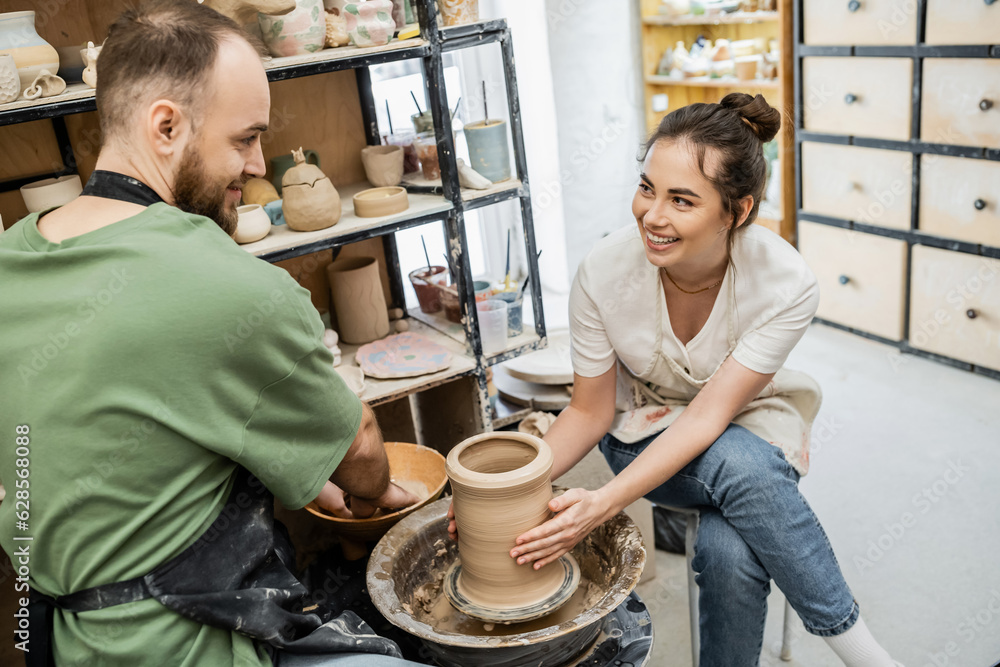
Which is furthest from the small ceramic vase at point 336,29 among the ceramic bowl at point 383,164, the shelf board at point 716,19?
the shelf board at point 716,19

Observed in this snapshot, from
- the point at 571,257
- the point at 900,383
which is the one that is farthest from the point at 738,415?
the point at 571,257

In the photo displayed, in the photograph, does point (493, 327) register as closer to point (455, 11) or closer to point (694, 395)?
point (694, 395)

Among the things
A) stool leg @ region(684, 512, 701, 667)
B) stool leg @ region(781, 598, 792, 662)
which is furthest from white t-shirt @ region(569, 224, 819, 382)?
stool leg @ region(781, 598, 792, 662)

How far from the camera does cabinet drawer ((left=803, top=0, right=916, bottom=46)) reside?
2.92 meters

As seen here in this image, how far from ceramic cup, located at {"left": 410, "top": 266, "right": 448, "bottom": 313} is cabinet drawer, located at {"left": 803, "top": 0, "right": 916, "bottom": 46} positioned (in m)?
1.91

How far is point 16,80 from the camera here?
147cm

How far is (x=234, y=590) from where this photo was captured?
1081 mm

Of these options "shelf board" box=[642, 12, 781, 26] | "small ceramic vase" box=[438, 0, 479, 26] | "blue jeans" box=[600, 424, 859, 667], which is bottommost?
"blue jeans" box=[600, 424, 859, 667]

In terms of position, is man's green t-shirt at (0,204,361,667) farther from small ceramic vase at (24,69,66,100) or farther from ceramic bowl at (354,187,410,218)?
ceramic bowl at (354,187,410,218)

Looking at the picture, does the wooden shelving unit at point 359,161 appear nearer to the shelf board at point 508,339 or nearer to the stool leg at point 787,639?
the shelf board at point 508,339

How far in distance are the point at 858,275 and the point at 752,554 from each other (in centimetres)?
221

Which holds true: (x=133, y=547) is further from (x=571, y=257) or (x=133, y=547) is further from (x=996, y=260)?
(x=571, y=257)

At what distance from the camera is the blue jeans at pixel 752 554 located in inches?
56.4

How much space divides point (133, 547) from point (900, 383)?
2779 mm
